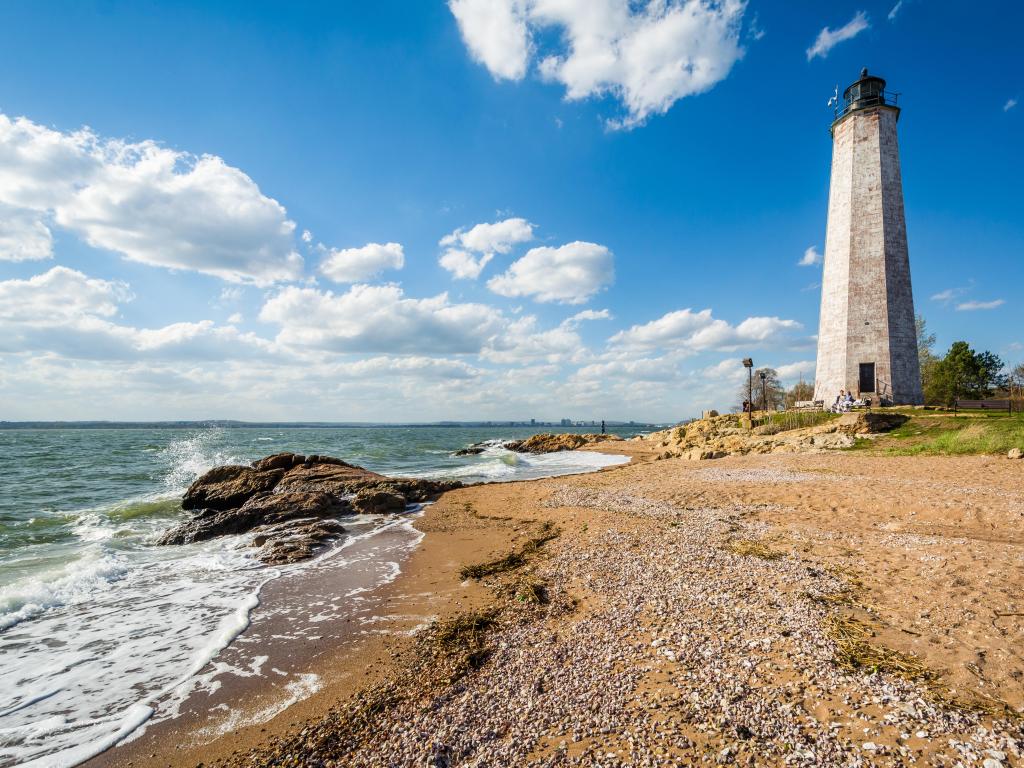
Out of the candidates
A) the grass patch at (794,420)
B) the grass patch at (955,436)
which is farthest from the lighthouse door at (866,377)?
the grass patch at (955,436)

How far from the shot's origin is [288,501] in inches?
556

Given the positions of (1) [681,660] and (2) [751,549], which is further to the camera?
(2) [751,549]

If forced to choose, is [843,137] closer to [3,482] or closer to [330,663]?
[330,663]

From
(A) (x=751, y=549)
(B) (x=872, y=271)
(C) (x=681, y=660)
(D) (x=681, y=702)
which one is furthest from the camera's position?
(B) (x=872, y=271)

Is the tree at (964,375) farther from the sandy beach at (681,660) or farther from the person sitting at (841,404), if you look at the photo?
the sandy beach at (681,660)

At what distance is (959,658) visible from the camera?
4383 millimetres

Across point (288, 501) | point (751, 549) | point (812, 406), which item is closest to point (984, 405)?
point (812, 406)

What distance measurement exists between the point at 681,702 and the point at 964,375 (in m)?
46.6

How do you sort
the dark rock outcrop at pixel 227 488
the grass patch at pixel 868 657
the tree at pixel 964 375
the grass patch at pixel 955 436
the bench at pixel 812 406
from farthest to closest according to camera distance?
the tree at pixel 964 375 < the bench at pixel 812 406 < the grass patch at pixel 955 436 < the dark rock outcrop at pixel 227 488 < the grass patch at pixel 868 657

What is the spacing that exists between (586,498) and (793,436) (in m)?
15.8

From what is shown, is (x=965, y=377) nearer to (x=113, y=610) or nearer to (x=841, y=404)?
(x=841, y=404)

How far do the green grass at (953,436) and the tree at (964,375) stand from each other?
61.6ft

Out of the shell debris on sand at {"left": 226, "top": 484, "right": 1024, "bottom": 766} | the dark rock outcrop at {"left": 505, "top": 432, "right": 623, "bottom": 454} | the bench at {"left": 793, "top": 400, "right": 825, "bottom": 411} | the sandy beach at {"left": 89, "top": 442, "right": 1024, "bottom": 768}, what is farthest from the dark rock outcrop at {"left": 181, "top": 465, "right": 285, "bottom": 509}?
the dark rock outcrop at {"left": 505, "top": 432, "right": 623, "bottom": 454}

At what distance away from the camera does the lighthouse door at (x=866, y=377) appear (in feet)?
84.5
